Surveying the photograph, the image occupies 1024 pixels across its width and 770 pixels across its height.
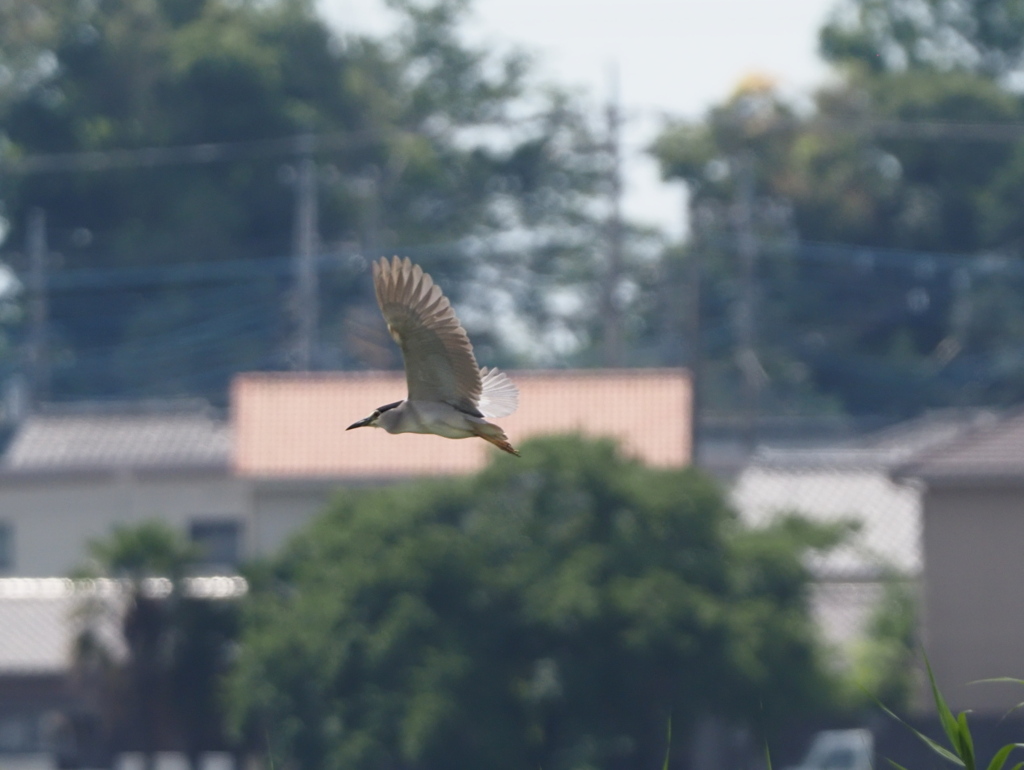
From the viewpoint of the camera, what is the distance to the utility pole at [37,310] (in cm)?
3778

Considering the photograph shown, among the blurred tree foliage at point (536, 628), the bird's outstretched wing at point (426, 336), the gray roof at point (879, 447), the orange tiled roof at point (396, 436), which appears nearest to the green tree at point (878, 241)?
the gray roof at point (879, 447)

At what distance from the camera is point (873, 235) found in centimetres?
4075

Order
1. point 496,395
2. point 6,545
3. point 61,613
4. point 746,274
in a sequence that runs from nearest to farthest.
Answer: point 496,395 → point 61,613 → point 6,545 → point 746,274

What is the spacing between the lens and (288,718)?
17.1 metres

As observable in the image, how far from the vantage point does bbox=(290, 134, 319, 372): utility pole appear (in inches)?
1372

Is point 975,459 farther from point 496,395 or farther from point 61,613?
point 61,613

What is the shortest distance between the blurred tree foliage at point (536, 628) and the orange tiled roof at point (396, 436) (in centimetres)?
401

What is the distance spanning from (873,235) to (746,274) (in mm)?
5059

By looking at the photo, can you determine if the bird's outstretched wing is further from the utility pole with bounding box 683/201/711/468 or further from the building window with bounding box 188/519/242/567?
the building window with bounding box 188/519/242/567

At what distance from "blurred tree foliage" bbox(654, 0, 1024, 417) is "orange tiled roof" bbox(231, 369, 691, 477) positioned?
1598 centimetres

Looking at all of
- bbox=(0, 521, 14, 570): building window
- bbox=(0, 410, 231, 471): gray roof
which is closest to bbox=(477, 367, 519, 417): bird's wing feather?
bbox=(0, 410, 231, 471): gray roof

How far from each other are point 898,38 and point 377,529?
30.5 m

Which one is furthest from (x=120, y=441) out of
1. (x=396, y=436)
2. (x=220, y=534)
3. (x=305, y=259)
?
(x=396, y=436)

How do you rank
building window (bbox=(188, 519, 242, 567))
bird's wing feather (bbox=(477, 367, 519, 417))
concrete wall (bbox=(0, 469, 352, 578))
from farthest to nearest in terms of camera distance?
concrete wall (bbox=(0, 469, 352, 578)), building window (bbox=(188, 519, 242, 567)), bird's wing feather (bbox=(477, 367, 519, 417))
